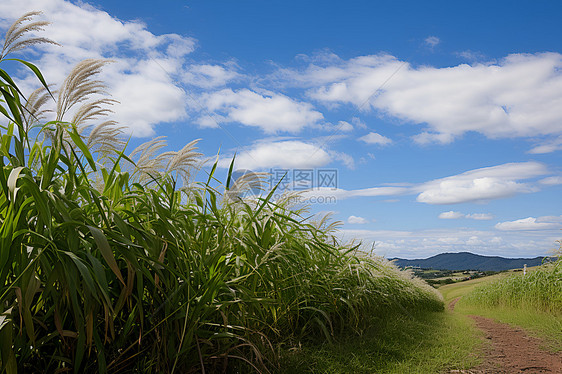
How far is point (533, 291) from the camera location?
23.6 feet

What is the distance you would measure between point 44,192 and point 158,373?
947 mm

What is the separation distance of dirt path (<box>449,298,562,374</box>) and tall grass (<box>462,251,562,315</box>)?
228cm

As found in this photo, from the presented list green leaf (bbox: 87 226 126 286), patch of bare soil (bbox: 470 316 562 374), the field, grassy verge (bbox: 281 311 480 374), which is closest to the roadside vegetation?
patch of bare soil (bbox: 470 316 562 374)

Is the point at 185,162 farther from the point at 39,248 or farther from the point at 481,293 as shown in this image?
the point at 481,293

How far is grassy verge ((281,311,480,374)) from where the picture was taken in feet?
8.95

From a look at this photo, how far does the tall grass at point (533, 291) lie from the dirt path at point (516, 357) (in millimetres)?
2284

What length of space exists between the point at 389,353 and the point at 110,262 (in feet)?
8.45

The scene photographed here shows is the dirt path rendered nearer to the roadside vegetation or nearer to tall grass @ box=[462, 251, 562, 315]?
the roadside vegetation

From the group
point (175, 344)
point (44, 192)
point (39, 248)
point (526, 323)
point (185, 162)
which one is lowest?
point (526, 323)

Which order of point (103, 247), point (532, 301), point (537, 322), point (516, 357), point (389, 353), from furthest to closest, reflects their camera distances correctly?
point (532, 301) → point (537, 322) → point (516, 357) → point (389, 353) → point (103, 247)

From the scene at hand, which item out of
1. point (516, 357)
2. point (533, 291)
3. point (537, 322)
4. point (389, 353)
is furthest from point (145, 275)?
point (533, 291)

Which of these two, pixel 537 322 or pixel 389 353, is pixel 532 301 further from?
pixel 389 353

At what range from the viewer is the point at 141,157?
8.16 ft

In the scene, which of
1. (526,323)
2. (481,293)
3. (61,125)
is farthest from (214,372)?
(481,293)
